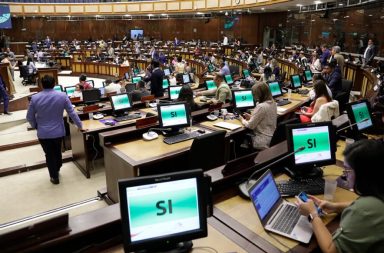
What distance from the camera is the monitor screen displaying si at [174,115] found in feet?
12.9

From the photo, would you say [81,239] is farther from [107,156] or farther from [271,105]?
[271,105]

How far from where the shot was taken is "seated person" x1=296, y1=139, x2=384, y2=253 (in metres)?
1.47

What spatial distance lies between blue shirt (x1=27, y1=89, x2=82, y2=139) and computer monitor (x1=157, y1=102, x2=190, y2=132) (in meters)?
1.33

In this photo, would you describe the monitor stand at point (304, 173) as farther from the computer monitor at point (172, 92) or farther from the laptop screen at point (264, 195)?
the computer monitor at point (172, 92)

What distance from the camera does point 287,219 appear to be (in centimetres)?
193

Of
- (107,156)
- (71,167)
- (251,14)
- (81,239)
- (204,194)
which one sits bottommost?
(71,167)

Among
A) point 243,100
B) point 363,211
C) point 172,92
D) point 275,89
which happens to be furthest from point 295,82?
point 363,211

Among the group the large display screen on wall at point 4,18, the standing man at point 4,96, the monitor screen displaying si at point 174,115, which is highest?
the large display screen on wall at point 4,18

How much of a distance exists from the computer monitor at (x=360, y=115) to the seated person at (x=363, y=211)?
6.43 feet

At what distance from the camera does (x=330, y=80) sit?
253 inches

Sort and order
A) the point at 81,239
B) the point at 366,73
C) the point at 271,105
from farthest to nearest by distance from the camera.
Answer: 1. the point at 366,73
2. the point at 271,105
3. the point at 81,239

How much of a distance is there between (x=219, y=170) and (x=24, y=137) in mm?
5740

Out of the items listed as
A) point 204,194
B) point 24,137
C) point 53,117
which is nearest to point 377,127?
point 204,194

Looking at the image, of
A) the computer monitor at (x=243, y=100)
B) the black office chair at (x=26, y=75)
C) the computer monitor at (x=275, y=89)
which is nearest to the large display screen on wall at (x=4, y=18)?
the black office chair at (x=26, y=75)
